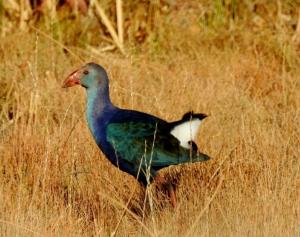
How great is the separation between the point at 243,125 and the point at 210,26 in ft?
9.93

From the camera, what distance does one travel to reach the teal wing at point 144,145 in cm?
566

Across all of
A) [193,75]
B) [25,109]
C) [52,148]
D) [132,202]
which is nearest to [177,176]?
[132,202]

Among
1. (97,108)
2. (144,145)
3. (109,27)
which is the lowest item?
(144,145)

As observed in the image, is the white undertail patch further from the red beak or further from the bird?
the red beak

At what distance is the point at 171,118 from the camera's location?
24.2 ft

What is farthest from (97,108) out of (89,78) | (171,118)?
(171,118)

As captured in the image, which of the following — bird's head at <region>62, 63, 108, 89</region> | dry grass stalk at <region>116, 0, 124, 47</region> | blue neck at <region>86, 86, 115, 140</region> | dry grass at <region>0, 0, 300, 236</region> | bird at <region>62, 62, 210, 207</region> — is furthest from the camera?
dry grass stalk at <region>116, 0, 124, 47</region>

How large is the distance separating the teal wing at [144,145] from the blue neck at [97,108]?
85 mm

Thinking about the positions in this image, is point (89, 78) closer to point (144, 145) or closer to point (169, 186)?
point (144, 145)

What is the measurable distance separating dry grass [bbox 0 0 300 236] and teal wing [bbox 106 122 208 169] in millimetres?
213

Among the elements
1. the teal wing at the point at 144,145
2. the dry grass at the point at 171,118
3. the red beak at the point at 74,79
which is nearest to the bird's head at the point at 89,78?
the red beak at the point at 74,79

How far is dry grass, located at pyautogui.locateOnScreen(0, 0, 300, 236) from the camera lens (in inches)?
216

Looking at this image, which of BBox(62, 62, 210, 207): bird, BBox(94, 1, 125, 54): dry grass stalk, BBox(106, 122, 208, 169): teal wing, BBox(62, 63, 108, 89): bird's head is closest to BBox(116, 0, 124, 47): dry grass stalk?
BBox(94, 1, 125, 54): dry grass stalk

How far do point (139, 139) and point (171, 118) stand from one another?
1664 millimetres
